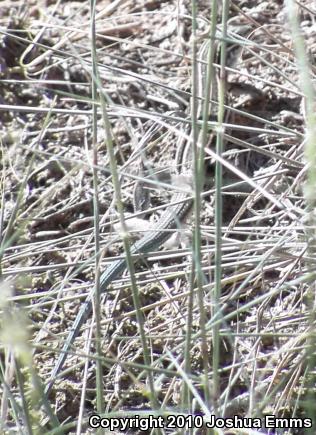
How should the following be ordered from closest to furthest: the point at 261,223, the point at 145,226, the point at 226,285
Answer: the point at 226,285, the point at 261,223, the point at 145,226

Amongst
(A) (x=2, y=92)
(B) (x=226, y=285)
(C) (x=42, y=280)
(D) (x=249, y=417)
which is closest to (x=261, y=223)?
(B) (x=226, y=285)

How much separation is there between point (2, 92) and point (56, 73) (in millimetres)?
249

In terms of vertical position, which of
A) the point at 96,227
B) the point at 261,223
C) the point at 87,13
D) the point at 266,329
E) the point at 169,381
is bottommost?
the point at 169,381

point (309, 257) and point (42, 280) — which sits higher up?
point (309, 257)

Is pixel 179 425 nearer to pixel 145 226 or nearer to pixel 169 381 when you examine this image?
pixel 169 381

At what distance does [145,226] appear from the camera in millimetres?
2861

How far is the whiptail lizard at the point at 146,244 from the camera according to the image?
195 cm

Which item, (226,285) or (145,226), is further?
(145,226)

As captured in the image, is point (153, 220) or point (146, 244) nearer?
point (146, 244)

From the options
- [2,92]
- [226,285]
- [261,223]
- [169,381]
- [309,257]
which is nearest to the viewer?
[309,257]

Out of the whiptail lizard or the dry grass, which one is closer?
the dry grass

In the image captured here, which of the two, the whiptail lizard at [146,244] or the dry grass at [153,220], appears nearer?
the dry grass at [153,220]

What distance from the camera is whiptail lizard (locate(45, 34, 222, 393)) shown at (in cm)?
195

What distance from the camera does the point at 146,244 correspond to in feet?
8.30
